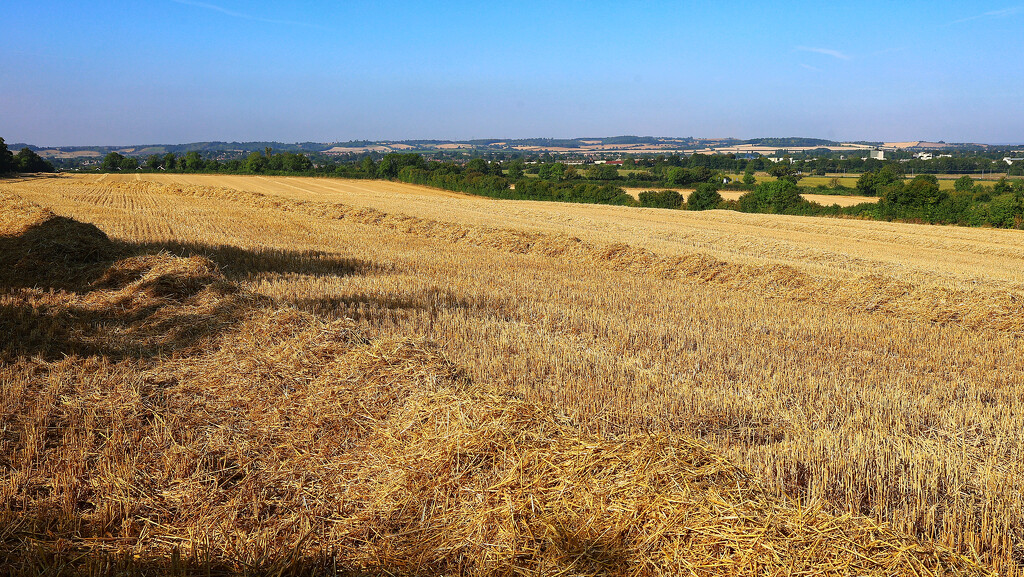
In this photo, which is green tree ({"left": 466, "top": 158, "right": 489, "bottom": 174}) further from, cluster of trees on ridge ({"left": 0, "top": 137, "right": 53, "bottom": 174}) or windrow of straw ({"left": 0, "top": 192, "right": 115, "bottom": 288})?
windrow of straw ({"left": 0, "top": 192, "right": 115, "bottom": 288})

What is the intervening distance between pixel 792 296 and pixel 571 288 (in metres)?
4.42

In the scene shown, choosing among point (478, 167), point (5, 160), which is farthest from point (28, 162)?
point (478, 167)

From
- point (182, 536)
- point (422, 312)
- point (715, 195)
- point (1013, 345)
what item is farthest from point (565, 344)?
point (715, 195)

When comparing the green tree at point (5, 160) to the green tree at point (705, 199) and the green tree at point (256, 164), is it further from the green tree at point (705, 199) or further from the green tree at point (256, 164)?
the green tree at point (705, 199)

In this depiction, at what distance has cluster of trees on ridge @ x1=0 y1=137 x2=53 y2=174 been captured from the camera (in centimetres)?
7106

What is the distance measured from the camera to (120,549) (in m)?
3.67

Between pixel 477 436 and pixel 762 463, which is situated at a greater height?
pixel 477 436

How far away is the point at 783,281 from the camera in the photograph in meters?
13.7

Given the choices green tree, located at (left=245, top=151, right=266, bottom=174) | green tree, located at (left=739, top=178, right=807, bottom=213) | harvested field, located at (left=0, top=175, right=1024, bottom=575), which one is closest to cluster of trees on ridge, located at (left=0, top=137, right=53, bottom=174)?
green tree, located at (left=245, top=151, right=266, bottom=174)

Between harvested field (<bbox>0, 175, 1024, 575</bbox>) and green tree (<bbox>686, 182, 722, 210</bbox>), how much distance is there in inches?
1424

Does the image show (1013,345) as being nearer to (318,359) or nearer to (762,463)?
(762,463)

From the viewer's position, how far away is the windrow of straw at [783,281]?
1079 centimetres

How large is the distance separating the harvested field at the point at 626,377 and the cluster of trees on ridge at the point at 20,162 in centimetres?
7512

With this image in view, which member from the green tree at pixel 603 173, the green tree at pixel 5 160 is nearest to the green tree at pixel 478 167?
the green tree at pixel 603 173
